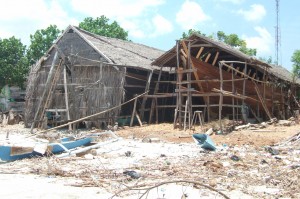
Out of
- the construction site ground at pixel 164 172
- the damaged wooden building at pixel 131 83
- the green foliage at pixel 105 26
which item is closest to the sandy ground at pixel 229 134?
the construction site ground at pixel 164 172

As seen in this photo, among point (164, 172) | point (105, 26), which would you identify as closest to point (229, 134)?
point (164, 172)

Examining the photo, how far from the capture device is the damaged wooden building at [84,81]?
1794 centimetres

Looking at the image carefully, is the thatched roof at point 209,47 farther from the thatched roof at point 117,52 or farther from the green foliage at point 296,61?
the green foliage at point 296,61

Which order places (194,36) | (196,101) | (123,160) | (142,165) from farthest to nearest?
(196,101) → (194,36) → (123,160) → (142,165)

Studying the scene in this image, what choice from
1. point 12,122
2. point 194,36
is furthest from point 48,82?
point 194,36

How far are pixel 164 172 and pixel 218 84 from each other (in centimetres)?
1053

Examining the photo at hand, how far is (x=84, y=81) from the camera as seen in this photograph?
18641mm

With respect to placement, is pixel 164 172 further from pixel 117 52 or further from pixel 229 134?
pixel 117 52

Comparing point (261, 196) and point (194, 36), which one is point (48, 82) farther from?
point (261, 196)

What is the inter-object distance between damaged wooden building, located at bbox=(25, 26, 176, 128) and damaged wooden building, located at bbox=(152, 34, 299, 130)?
5.96 feet

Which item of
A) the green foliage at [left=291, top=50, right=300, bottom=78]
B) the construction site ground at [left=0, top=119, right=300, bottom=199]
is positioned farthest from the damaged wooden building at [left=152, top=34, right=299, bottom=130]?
the green foliage at [left=291, top=50, right=300, bottom=78]

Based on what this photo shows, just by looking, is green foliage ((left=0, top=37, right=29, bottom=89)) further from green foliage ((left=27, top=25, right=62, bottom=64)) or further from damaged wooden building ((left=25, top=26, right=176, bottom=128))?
damaged wooden building ((left=25, top=26, right=176, bottom=128))

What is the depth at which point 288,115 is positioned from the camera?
2198 centimetres

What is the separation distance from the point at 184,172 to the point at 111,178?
1.40 meters
